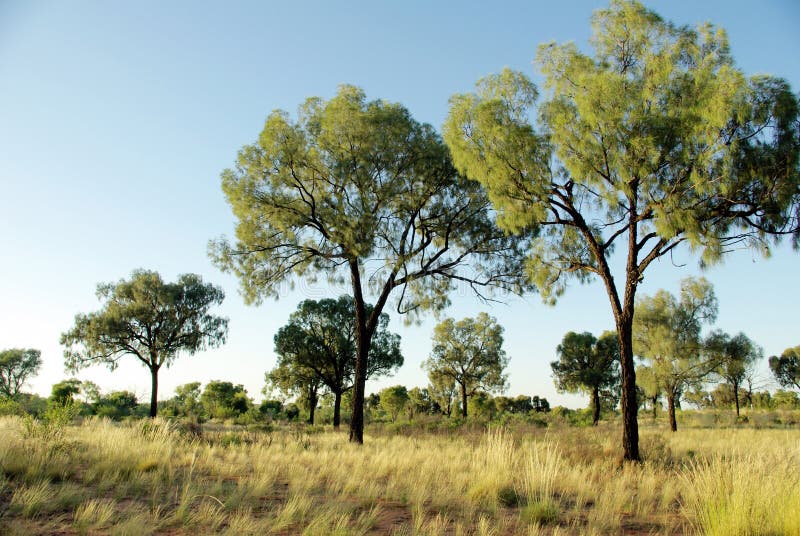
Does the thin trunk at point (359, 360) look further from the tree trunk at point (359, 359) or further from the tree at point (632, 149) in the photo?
the tree at point (632, 149)

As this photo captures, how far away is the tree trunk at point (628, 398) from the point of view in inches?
437

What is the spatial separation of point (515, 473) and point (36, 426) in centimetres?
870

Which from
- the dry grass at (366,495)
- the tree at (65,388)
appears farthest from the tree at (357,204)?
the tree at (65,388)

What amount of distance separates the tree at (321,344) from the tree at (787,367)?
234 ft

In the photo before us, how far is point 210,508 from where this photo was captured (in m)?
5.63

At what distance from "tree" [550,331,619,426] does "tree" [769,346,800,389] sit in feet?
144

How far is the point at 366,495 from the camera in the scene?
6852 millimetres

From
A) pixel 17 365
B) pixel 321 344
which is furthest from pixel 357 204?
pixel 17 365

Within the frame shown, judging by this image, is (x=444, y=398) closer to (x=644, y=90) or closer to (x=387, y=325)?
(x=387, y=325)

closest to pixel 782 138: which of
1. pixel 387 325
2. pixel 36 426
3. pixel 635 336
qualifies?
pixel 36 426

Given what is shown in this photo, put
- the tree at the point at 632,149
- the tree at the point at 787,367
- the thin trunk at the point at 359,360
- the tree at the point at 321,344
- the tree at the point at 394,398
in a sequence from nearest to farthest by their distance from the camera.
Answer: the tree at the point at 632,149 < the thin trunk at the point at 359,360 < the tree at the point at 321,344 < the tree at the point at 394,398 < the tree at the point at 787,367

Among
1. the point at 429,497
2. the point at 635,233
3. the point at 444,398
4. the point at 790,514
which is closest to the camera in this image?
the point at 790,514

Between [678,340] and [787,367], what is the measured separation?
6059cm

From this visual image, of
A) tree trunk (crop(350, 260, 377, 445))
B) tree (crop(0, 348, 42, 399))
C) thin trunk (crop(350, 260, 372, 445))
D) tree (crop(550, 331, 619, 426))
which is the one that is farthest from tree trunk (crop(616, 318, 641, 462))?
tree (crop(0, 348, 42, 399))
